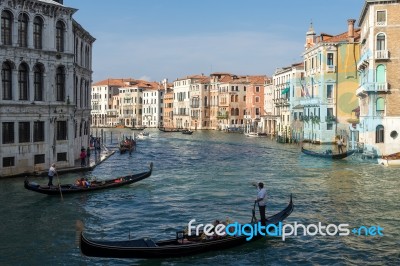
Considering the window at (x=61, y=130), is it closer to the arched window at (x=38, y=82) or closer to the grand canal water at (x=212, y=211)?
the arched window at (x=38, y=82)

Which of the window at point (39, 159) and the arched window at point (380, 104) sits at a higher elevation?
the arched window at point (380, 104)

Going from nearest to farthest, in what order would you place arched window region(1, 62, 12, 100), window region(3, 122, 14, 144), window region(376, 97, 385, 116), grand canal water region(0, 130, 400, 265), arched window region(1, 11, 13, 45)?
grand canal water region(0, 130, 400, 265)
arched window region(1, 11, 13, 45)
window region(3, 122, 14, 144)
arched window region(1, 62, 12, 100)
window region(376, 97, 385, 116)

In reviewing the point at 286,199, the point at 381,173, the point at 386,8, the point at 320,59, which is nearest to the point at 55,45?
the point at 286,199

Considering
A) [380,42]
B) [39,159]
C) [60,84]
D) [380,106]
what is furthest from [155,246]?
[380,42]

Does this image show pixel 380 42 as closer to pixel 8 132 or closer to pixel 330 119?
pixel 330 119

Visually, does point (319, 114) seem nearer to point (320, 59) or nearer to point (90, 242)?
point (320, 59)

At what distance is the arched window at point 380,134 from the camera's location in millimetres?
27922

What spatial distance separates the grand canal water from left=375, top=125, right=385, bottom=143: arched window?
3.48 meters

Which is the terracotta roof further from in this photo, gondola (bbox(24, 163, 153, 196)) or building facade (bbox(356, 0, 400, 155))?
gondola (bbox(24, 163, 153, 196))

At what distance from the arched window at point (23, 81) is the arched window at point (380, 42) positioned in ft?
59.3

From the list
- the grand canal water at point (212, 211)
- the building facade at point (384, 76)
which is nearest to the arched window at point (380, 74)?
the building facade at point (384, 76)

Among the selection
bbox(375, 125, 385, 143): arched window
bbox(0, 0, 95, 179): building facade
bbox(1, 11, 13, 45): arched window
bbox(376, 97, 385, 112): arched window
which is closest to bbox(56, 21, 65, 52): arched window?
bbox(0, 0, 95, 179): building facade

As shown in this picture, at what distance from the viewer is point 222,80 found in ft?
257

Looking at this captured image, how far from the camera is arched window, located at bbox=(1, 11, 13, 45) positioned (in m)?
19.1
